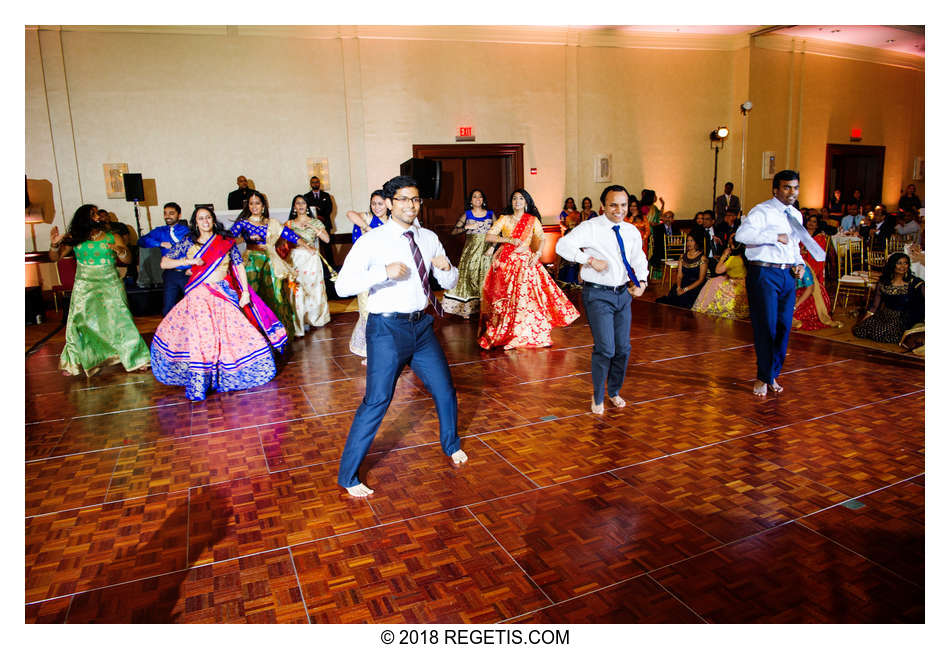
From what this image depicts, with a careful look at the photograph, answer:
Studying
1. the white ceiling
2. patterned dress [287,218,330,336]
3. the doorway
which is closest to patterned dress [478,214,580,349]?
patterned dress [287,218,330,336]

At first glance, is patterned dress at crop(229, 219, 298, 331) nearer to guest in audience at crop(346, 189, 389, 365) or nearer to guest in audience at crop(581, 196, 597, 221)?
guest in audience at crop(346, 189, 389, 365)

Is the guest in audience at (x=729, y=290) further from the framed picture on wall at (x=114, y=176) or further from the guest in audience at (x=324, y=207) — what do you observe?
the framed picture on wall at (x=114, y=176)

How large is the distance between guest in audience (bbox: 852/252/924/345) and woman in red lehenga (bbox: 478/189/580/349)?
289 cm

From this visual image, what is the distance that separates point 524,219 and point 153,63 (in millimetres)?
6430

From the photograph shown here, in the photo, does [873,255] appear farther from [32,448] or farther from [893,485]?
[32,448]

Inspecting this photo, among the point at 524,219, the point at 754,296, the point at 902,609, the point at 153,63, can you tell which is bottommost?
the point at 902,609

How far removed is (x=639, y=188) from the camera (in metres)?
11.8

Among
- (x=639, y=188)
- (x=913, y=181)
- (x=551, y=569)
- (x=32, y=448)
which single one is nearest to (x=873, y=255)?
(x=639, y=188)

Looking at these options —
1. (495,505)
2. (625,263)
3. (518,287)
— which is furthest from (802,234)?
(495,505)

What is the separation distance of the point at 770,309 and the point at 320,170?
7.47 meters

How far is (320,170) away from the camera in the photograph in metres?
9.87

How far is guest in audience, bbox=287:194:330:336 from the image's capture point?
672 centimetres

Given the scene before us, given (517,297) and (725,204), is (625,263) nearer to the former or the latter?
(517,297)

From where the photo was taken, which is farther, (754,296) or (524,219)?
(524,219)
